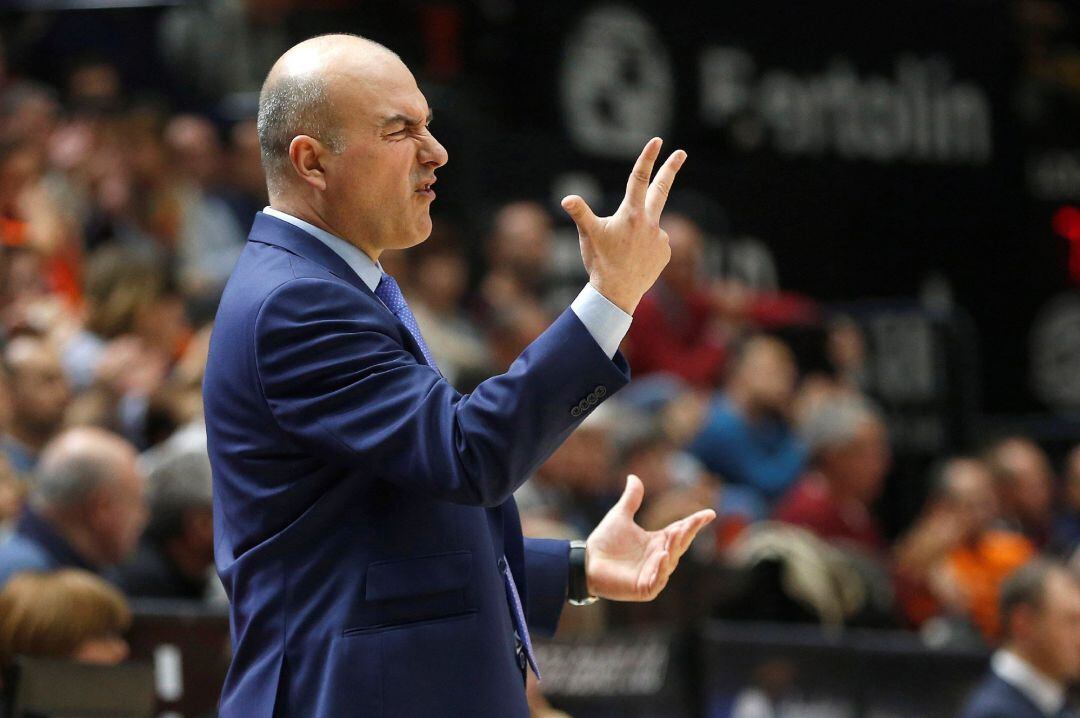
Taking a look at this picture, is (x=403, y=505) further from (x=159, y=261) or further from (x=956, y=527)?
(x=956, y=527)

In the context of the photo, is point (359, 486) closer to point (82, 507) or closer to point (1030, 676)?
point (82, 507)

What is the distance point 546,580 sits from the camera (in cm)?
296

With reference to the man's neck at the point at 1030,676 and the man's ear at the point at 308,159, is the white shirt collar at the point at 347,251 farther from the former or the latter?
the man's neck at the point at 1030,676

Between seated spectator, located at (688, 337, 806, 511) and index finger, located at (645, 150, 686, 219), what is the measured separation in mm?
6207

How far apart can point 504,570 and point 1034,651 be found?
399 centimetres

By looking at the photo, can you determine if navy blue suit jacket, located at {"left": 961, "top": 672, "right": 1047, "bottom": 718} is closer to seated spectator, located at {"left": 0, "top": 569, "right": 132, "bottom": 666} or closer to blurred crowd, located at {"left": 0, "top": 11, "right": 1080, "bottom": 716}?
blurred crowd, located at {"left": 0, "top": 11, "right": 1080, "bottom": 716}

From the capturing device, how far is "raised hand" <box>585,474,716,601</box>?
275cm

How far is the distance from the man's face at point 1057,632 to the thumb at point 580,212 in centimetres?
433

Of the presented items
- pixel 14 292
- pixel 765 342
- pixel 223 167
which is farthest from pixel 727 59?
pixel 14 292

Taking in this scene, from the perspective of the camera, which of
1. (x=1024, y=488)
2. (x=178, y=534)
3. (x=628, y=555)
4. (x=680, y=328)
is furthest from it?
(x=1024, y=488)

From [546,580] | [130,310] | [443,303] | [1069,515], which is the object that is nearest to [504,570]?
[546,580]

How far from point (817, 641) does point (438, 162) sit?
4.33 m

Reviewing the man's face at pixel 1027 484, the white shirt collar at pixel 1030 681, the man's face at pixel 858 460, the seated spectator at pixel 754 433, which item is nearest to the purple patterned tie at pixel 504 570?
the white shirt collar at pixel 1030 681

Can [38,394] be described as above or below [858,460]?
above
